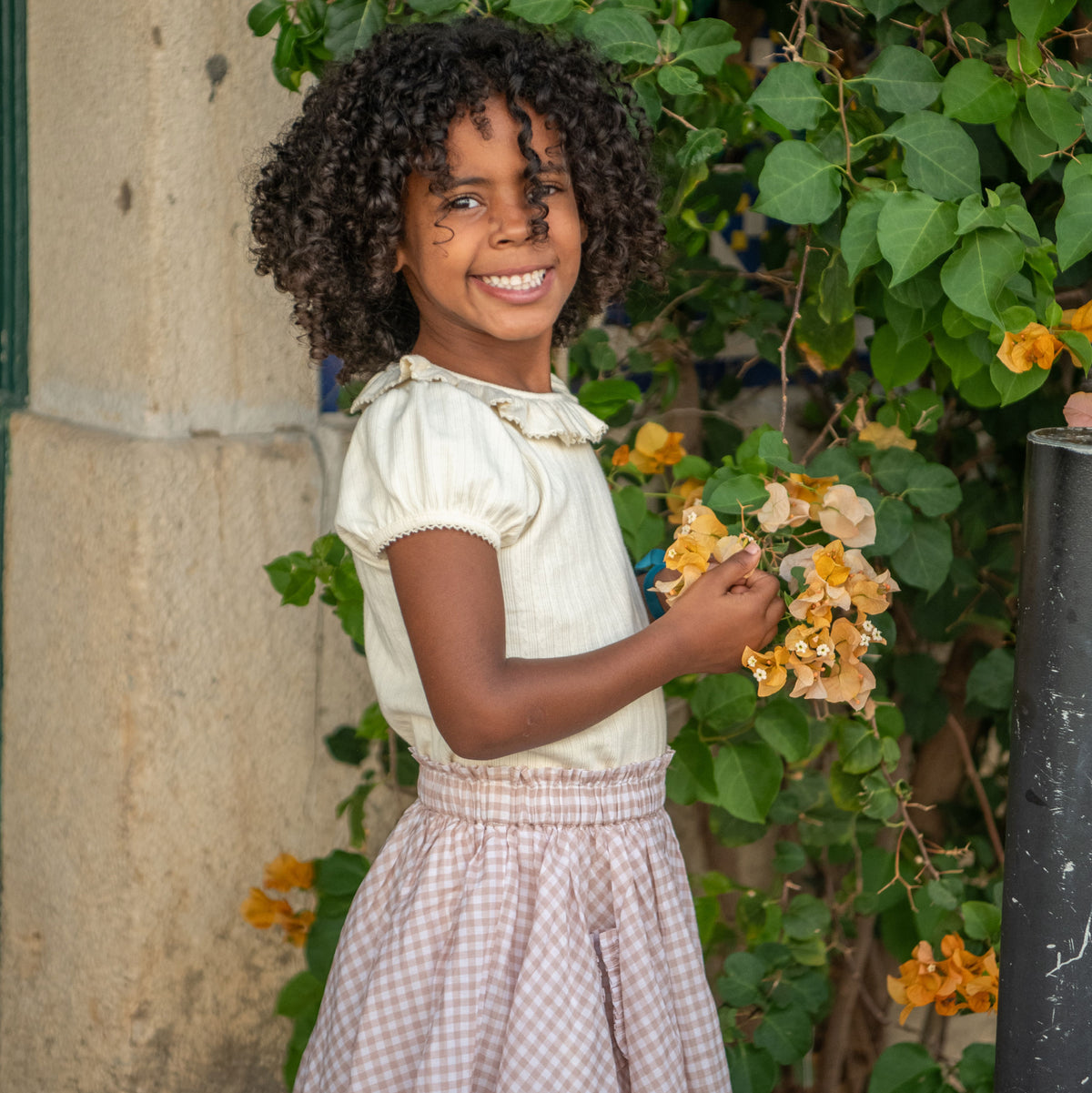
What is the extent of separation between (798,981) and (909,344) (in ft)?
2.79

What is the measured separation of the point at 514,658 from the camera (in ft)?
3.97

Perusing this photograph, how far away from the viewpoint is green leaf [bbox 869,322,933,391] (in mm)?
1511

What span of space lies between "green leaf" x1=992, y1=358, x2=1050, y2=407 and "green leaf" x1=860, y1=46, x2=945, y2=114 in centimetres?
28

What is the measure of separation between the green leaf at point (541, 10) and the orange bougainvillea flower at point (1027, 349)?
571 millimetres

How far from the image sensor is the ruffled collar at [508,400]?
129 cm

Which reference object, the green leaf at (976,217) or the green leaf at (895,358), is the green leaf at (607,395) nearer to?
the green leaf at (895,358)

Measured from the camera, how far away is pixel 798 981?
1.76m

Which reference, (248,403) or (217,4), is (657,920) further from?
(217,4)

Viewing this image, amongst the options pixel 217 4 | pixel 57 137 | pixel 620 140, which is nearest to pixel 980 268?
pixel 620 140

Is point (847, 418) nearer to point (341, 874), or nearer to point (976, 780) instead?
point (976, 780)

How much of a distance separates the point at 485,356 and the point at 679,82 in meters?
0.37

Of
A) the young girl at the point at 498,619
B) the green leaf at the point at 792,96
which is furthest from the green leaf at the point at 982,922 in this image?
the green leaf at the point at 792,96

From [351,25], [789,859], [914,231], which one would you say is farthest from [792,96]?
[789,859]

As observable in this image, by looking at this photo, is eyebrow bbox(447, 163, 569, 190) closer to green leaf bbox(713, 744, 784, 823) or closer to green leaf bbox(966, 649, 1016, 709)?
green leaf bbox(713, 744, 784, 823)
